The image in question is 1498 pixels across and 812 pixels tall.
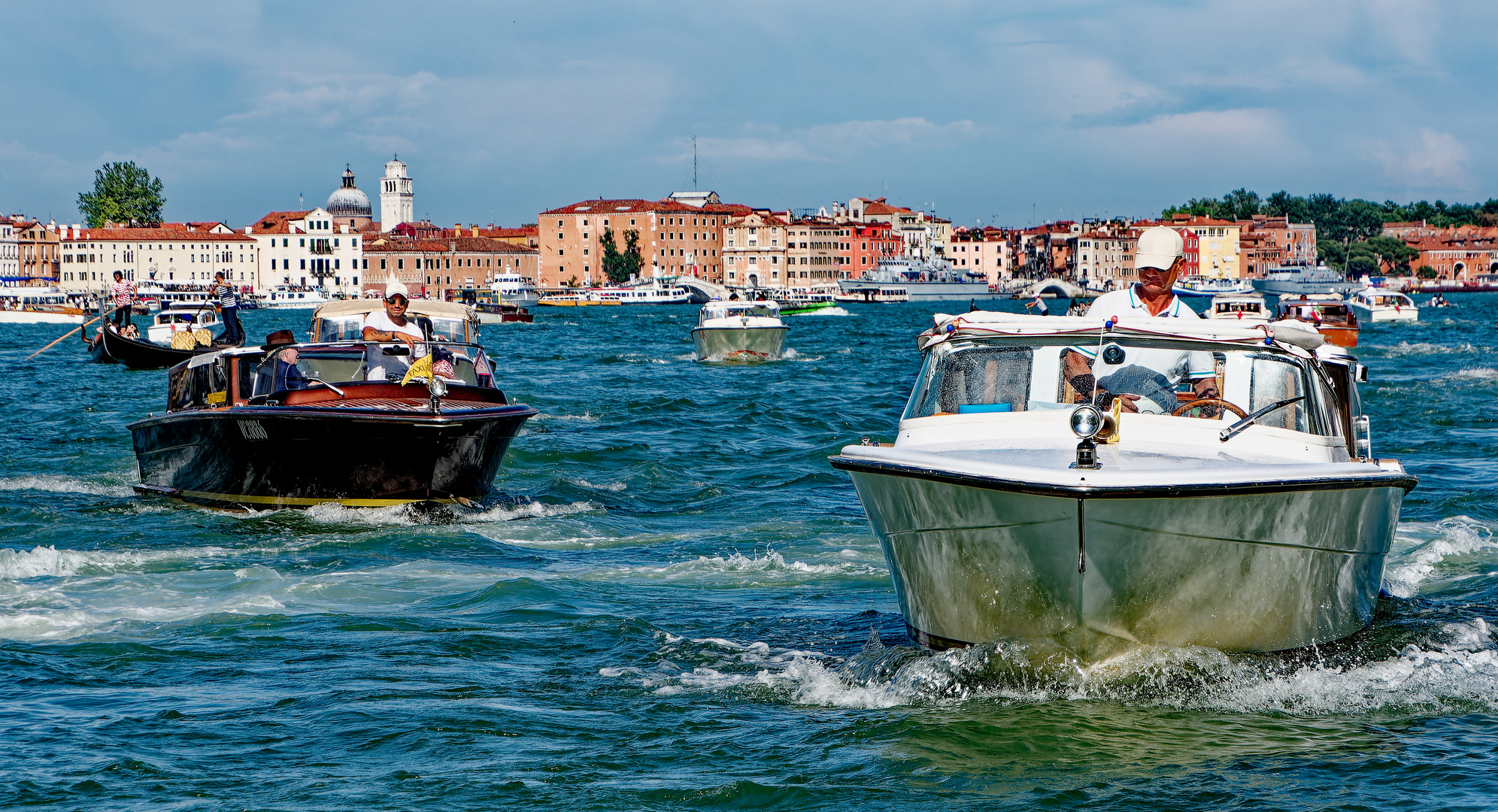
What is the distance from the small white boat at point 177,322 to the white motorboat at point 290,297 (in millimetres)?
94565

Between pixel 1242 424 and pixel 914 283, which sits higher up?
pixel 914 283

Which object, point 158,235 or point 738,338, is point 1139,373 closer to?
point 738,338

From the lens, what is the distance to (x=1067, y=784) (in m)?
7.22

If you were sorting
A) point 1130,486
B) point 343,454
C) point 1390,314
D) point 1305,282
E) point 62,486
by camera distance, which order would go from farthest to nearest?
point 1305,282 → point 1390,314 → point 62,486 → point 343,454 → point 1130,486

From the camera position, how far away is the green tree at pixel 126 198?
187 meters

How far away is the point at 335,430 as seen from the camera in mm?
15492

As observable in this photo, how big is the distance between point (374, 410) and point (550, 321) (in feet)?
341

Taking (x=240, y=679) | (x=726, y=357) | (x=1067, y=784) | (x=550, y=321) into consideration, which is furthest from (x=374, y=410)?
(x=550, y=321)

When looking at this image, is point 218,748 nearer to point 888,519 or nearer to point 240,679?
point 240,679

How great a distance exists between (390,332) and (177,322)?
1933 inches

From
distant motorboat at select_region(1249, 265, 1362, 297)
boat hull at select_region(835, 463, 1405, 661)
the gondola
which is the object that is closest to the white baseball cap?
boat hull at select_region(835, 463, 1405, 661)

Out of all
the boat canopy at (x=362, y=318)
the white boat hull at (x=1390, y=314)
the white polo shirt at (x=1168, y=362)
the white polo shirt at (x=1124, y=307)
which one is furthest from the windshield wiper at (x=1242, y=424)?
the white boat hull at (x=1390, y=314)

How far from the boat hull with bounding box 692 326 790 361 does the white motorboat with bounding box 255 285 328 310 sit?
113m

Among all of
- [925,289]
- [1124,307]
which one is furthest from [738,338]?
[925,289]
